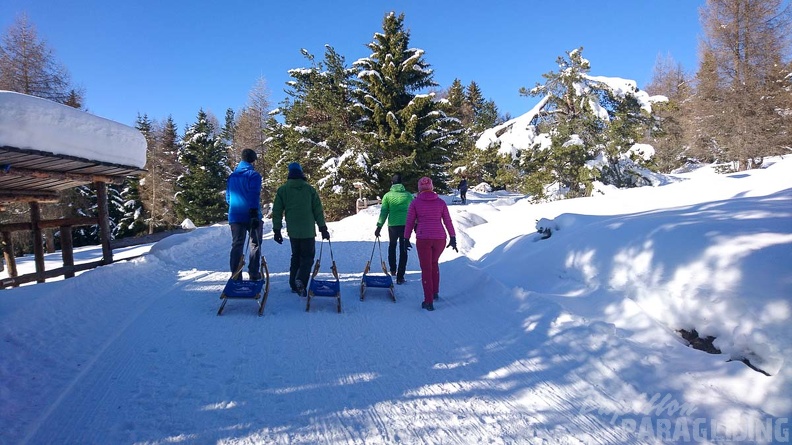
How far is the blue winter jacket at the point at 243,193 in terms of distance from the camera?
6.21 metres

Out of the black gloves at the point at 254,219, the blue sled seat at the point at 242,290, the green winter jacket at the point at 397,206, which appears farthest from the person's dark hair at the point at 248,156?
the green winter jacket at the point at 397,206

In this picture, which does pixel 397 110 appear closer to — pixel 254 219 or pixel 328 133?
pixel 328 133

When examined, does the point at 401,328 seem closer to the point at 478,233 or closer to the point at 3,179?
the point at 3,179

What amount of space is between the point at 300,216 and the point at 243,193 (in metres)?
1.02

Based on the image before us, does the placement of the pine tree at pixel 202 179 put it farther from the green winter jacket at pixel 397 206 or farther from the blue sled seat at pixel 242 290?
the blue sled seat at pixel 242 290

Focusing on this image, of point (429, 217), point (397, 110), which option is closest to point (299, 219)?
point (429, 217)

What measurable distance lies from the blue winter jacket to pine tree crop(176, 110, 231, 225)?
32.9 metres

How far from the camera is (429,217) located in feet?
19.1

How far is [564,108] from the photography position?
47.7ft

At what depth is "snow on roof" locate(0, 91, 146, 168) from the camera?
16.2 feet

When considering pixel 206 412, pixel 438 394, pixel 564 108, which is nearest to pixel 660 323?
pixel 438 394

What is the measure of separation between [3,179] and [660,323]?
9621 millimetres

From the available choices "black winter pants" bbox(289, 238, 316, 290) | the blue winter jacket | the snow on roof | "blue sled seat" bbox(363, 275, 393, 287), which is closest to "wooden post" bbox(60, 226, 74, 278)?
the snow on roof

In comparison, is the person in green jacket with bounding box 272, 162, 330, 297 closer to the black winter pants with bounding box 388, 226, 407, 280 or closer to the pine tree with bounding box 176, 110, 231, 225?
the black winter pants with bounding box 388, 226, 407, 280
